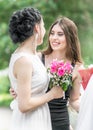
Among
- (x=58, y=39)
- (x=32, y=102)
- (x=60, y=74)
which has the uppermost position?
(x=58, y=39)

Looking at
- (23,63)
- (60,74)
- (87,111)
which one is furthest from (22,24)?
(87,111)

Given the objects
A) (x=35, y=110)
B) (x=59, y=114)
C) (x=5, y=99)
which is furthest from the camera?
(x=5, y=99)

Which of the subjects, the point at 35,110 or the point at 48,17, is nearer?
the point at 35,110

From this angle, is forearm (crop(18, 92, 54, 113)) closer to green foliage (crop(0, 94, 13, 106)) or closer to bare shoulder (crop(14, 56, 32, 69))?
bare shoulder (crop(14, 56, 32, 69))

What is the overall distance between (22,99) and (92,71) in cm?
60

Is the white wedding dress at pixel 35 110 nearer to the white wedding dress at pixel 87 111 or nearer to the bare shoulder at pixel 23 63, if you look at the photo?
the bare shoulder at pixel 23 63

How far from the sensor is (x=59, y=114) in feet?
7.93

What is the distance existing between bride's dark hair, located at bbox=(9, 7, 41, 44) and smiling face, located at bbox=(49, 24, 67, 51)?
0.50 metres

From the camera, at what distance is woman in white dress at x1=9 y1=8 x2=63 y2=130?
211 centimetres

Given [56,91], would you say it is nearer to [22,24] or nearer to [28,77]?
[28,77]

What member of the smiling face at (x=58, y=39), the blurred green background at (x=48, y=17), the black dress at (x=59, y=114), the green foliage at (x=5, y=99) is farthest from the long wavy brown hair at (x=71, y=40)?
the green foliage at (x=5, y=99)

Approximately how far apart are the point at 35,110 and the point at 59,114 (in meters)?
0.25

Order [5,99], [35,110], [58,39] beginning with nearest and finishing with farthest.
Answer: [35,110], [58,39], [5,99]

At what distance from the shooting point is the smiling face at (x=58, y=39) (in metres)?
2.69
